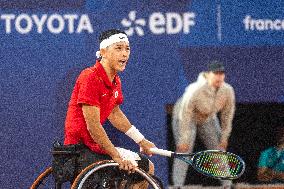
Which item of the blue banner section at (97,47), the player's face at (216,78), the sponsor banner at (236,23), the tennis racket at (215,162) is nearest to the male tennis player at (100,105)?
the tennis racket at (215,162)

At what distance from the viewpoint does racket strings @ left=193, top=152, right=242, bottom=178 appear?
18.1 feet

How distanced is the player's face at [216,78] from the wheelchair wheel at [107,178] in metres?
2.64

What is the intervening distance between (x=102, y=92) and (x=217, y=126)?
290cm

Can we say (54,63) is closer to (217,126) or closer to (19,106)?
(19,106)

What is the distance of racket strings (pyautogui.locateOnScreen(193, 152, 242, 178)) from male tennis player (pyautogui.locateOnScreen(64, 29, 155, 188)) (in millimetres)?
352

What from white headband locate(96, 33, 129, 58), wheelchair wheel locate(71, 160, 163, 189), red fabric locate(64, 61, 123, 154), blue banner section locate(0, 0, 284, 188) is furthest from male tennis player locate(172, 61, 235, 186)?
wheelchair wheel locate(71, 160, 163, 189)

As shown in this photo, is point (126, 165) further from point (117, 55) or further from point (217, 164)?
point (117, 55)

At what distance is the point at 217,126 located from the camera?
26.6 feet

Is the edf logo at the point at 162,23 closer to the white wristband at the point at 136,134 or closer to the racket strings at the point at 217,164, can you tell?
the white wristband at the point at 136,134

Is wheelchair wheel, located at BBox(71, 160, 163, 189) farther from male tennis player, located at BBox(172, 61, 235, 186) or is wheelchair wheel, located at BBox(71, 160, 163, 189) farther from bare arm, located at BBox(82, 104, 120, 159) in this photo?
male tennis player, located at BBox(172, 61, 235, 186)

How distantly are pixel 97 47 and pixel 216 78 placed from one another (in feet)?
3.76

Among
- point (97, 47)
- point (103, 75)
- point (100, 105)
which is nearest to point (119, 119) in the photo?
point (100, 105)

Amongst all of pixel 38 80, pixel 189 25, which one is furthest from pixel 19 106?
pixel 189 25

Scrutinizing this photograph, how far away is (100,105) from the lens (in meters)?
5.45
